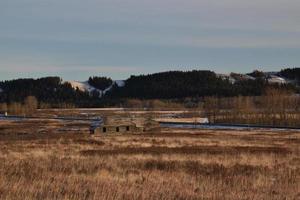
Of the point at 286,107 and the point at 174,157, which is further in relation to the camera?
the point at 286,107

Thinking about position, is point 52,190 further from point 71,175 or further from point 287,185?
point 287,185

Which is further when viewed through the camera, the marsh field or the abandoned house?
the abandoned house

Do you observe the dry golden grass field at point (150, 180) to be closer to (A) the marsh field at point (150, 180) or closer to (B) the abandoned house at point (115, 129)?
(A) the marsh field at point (150, 180)

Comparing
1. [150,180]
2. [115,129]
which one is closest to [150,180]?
[150,180]

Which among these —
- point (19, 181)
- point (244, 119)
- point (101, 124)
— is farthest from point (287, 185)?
point (244, 119)

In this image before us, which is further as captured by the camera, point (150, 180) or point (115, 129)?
point (115, 129)

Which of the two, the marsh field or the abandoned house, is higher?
the marsh field

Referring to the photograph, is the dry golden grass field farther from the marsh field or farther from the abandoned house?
the abandoned house

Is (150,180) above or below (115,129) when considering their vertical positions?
above

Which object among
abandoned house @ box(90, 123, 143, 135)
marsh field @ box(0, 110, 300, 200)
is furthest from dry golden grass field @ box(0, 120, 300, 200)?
abandoned house @ box(90, 123, 143, 135)

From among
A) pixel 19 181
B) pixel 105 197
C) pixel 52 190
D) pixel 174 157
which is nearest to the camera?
pixel 105 197

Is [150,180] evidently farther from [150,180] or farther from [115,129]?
[115,129]

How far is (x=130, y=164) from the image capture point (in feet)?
83.0

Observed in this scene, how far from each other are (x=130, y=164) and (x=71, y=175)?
238 inches
